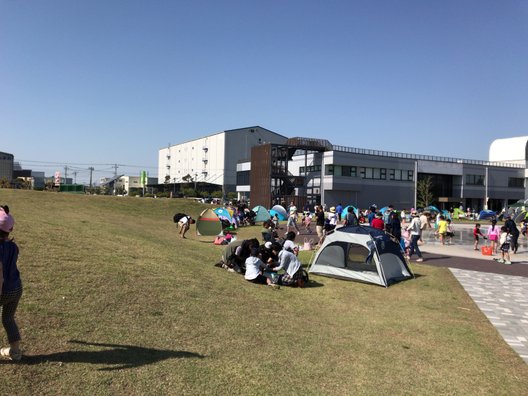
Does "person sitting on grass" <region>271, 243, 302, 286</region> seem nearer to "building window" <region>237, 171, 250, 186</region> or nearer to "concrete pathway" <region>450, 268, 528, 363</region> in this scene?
"concrete pathway" <region>450, 268, 528, 363</region>

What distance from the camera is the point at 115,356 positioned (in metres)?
4.65

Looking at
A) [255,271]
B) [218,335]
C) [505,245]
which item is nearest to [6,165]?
[255,271]

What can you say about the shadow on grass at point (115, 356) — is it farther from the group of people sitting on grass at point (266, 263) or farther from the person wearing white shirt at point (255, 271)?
the group of people sitting on grass at point (266, 263)

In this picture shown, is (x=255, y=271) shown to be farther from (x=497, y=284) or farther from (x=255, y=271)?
(x=497, y=284)

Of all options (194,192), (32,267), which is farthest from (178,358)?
(194,192)

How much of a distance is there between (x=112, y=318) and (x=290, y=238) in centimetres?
681

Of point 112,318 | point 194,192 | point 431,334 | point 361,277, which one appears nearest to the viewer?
point 112,318

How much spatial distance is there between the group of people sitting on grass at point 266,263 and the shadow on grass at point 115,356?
5018 mm

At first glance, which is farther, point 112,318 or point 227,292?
point 227,292

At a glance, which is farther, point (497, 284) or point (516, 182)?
point (516, 182)

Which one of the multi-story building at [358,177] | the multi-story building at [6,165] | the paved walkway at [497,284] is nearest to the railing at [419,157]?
the multi-story building at [358,177]

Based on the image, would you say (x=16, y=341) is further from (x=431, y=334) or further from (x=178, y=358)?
(x=431, y=334)

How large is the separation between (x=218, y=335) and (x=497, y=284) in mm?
9185

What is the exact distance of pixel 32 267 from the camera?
699 centimetres
